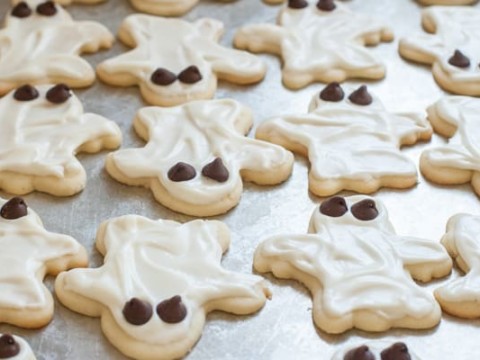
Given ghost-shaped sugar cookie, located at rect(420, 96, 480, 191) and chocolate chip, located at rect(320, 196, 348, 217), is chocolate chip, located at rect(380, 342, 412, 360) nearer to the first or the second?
chocolate chip, located at rect(320, 196, 348, 217)

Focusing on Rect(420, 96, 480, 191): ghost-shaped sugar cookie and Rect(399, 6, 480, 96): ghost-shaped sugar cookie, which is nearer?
Rect(420, 96, 480, 191): ghost-shaped sugar cookie

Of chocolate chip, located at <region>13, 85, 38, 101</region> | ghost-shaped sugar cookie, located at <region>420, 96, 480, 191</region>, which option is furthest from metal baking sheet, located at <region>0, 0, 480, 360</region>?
chocolate chip, located at <region>13, 85, 38, 101</region>

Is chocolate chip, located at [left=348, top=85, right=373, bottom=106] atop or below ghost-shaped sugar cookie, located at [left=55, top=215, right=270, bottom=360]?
atop

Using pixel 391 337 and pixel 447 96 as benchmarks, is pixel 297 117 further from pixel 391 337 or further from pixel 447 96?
pixel 391 337

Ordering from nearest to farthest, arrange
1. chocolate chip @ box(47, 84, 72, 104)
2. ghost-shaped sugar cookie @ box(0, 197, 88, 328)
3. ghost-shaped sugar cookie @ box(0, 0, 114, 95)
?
ghost-shaped sugar cookie @ box(0, 197, 88, 328) → chocolate chip @ box(47, 84, 72, 104) → ghost-shaped sugar cookie @ box(0, 0, 114, 95)

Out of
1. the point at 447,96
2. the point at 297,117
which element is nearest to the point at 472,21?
the point at 447,96

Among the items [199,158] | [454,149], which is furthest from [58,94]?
[454,149]

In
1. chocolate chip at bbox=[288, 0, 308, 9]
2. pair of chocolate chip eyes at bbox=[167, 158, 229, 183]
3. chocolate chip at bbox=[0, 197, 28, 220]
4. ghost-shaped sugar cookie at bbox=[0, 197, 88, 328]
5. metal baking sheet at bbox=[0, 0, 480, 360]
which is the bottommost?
metal baking sheet at bbox=[0, 0, 480, 360]

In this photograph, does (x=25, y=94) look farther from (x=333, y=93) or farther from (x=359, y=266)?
(x=359, y=266)
